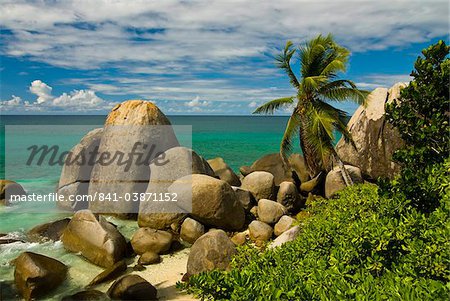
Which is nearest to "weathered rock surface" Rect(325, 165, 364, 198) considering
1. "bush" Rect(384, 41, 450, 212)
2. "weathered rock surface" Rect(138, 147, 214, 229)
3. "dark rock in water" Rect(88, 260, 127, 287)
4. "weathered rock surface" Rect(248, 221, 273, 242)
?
"weathered rock surface" Rect(248, 221, 273, 242)

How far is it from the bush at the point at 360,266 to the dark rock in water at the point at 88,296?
5.45 meters

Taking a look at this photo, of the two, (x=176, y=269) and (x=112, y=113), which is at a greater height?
(x=112, y=113)

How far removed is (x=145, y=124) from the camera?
658 inches

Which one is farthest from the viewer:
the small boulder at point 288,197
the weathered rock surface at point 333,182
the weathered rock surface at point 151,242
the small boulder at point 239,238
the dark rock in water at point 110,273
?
the weathered rock surface at point 333,182

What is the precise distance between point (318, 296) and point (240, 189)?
1123 centimetres

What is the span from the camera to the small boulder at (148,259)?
36.1 feet

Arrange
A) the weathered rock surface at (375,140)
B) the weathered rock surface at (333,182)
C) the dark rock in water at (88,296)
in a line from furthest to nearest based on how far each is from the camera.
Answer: the weathered rock surface at (375,140), the weathered rock surface at (333,182), the dark rock in water at (88,296)

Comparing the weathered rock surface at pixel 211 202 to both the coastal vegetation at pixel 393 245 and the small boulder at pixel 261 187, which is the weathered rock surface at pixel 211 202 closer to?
the small boulder at pixel 261 187

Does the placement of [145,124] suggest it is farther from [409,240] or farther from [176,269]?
[409,240]

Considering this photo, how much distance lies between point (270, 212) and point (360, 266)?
9.12 metres

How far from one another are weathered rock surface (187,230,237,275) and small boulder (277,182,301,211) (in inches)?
238

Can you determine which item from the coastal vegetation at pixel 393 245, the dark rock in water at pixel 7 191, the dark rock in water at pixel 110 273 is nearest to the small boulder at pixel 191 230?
the dark rock in water at pixel 110 273

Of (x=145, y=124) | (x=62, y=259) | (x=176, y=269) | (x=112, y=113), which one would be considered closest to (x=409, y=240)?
(x=176, y=269)

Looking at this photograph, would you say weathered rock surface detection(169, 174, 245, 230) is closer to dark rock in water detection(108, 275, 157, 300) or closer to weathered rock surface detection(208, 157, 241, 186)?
dark rock in water detection(108, 275, 157, 300)
